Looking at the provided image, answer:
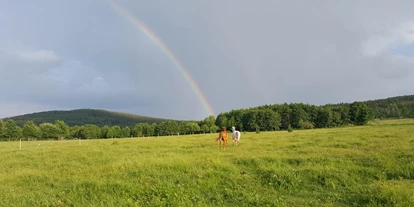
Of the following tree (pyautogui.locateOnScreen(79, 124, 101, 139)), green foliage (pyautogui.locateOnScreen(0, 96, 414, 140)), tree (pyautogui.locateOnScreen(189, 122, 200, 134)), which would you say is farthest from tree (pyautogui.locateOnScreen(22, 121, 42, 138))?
tree (pyautogui.locateOnScreen(189, 122, 200, 134))

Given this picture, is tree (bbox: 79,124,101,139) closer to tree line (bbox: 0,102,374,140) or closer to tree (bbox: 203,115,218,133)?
tree line (bbox: 0,102,374,140)

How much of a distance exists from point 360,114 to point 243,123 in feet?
141

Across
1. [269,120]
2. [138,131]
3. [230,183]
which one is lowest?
[138,131]

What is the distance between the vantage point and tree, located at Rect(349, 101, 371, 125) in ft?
351

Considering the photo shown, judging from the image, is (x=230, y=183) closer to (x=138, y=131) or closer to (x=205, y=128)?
(x=205, y=128)

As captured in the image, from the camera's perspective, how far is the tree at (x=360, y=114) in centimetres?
10700

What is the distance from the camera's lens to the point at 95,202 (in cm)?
997

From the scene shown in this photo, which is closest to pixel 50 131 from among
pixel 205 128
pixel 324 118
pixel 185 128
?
pixel 185 128

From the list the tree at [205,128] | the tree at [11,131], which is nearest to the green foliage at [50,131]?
the tree at [11,131]

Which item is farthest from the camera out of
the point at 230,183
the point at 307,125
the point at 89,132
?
A: the point at 89,132

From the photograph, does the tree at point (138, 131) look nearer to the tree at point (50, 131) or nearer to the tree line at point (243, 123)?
the tree line at point (243, 123)

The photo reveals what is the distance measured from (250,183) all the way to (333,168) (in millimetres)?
3938

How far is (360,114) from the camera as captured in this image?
10762cm

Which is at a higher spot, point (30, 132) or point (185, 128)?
point (30, 132)
